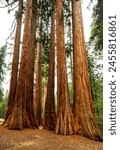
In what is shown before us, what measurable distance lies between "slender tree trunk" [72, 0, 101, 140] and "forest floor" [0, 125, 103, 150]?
0.53 meters

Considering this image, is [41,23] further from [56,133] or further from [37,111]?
[56,133]

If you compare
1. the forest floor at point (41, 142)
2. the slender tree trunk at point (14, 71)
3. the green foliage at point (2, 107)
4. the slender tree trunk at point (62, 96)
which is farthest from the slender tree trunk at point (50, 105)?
the green foliage at point (2, 107)

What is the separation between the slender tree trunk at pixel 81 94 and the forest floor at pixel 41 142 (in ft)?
1.75

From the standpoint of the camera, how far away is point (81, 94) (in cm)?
1095

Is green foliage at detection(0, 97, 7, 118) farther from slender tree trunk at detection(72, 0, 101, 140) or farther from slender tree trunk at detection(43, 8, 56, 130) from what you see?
slender tree trunk at detection(72, 0, 101, 140)

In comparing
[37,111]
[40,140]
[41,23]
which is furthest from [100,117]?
[40,140]

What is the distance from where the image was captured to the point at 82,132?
10.5 metres

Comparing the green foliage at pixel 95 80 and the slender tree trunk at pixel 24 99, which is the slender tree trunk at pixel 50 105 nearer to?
the slender tree trunk at pixel 24 99

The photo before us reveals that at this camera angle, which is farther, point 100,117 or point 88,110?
point 100,117

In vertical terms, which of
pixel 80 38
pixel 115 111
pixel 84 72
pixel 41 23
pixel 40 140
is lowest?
pixel 40 140

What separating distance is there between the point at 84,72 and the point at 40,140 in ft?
11.3

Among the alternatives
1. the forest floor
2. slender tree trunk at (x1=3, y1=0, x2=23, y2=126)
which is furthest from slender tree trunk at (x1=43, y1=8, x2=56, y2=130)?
the forest floor

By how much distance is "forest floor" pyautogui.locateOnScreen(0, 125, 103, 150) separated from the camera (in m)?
8.63

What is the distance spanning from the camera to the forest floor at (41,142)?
863 cm
